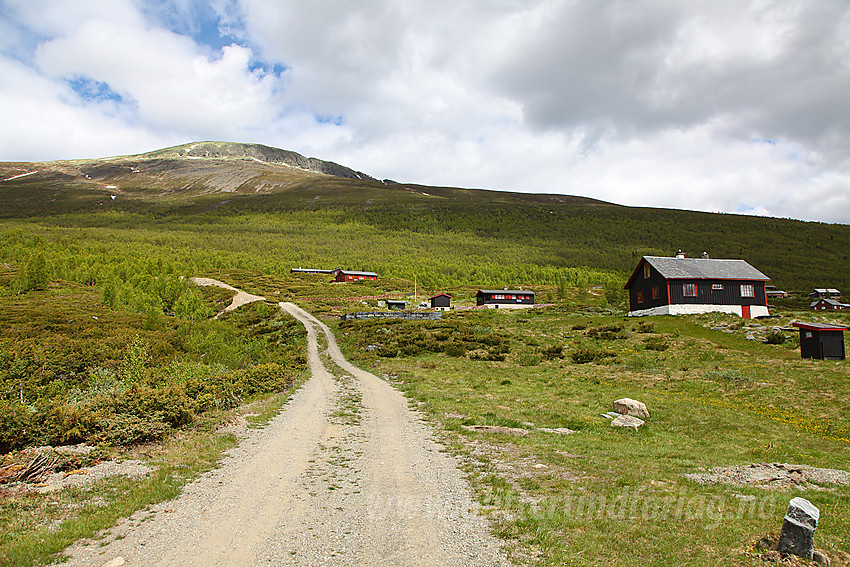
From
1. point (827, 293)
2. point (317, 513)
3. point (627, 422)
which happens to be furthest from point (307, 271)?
point (317, 513)

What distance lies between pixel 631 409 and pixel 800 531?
11122 mm

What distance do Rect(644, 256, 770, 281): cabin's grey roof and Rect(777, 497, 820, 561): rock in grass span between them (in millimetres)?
48174


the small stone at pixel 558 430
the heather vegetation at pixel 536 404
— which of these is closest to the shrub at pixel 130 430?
the heather vegetation at pixel 536 404

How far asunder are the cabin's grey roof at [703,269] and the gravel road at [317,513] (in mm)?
45627

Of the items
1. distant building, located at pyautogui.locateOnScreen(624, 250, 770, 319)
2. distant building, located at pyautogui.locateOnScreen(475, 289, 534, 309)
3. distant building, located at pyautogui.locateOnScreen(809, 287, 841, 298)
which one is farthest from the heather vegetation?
distant building, located at pyautogui.locateOnScreen(809, 287, 841, 298)

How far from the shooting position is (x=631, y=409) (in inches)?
634

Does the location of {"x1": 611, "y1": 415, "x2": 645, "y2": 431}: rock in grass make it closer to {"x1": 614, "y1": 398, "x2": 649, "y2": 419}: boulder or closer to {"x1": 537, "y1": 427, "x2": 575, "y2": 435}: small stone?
{"x1": 614, "y1": 398, "x2": 649, "y2": 419}: boulder

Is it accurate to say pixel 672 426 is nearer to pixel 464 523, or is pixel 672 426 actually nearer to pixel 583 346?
pixel 464 523

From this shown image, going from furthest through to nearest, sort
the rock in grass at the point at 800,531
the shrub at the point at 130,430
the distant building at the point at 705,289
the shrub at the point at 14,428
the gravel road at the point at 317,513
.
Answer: the distant building at the point at 705,289
the shrub at the point at 130,430
the shrub at the point at 14,428
the gravel road at the point at 317,513
the rock in grass at the point at 800,531

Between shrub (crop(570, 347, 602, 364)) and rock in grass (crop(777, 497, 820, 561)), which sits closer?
rock in grass (crop(777, 497, 820, 561))

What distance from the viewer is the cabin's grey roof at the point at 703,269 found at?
49188 millimetres

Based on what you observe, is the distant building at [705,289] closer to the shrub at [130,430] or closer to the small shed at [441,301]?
the small shed at [441,301]

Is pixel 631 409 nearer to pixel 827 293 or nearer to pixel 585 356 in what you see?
pixel 585 356

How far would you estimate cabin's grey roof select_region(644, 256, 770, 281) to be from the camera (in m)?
49.2
